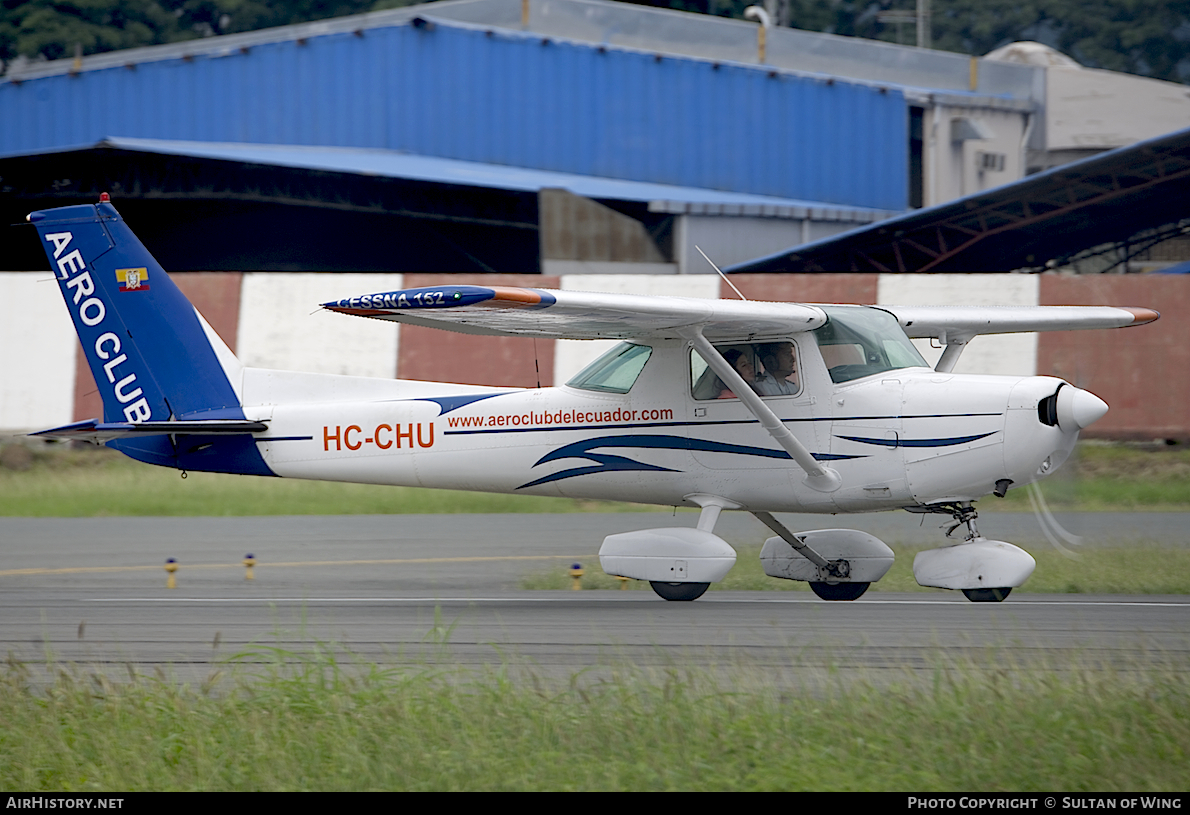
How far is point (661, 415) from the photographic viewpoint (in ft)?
33.2

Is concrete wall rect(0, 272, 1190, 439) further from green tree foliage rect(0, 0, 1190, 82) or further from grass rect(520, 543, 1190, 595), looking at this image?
green tree foliage rect(0, 0, 1190, 82)

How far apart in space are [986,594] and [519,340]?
418 inches

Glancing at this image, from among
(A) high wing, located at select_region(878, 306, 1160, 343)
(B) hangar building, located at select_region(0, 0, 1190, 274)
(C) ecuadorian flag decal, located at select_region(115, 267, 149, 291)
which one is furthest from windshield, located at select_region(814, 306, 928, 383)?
(B) hangar building, located at select_region(0, 0, 1190, 274)

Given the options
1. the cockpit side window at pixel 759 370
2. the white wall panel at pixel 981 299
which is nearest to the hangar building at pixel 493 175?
the white wall panel at pixel 981 299

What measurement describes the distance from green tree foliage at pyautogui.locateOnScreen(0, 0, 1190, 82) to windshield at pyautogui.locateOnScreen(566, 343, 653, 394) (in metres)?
36.5

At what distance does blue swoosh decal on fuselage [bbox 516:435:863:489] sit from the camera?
9875mm

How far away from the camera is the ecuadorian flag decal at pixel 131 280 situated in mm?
11188

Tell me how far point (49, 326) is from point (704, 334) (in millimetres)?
13567

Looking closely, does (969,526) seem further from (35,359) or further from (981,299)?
(35,359)

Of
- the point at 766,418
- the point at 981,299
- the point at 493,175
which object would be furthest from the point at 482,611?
the point at 493,175

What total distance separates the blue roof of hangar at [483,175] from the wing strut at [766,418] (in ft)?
50.6

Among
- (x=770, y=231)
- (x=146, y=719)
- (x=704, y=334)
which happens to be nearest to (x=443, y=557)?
(x=704, y=334)

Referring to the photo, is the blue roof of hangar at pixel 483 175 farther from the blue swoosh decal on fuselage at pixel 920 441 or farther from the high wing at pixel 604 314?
the blue swoosh decal on fuselage at pixel 920 441
